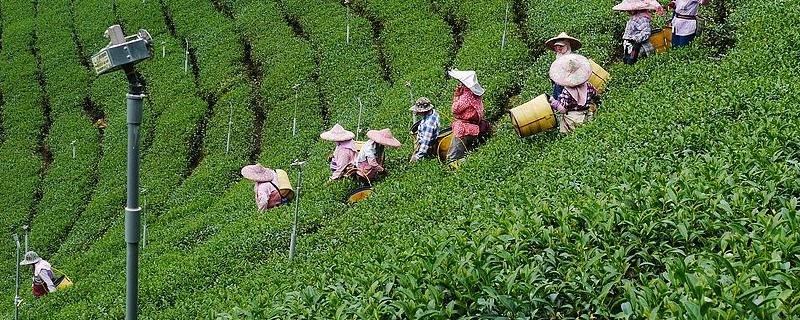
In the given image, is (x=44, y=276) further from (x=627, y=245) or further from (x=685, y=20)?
(x=627, y=245)

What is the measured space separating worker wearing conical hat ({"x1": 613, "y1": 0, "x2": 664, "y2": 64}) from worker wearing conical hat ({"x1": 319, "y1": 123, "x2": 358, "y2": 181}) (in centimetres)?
598

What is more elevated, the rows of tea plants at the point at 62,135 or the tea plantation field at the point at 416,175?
the tea plantation field at the point at 416,175

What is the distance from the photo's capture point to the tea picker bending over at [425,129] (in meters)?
14.3

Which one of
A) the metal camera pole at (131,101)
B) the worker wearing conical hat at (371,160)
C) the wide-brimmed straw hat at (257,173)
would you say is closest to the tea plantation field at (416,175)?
the worker wearing conical hat at (371,160)

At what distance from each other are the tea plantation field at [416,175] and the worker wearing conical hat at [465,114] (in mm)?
568

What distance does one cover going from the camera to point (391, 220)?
1180cm

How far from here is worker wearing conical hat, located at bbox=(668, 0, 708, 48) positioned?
1543 cm

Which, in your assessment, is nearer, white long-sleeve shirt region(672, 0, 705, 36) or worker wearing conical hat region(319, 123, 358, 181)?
white long-sleeve shirt region(672, 0, 705, 36)

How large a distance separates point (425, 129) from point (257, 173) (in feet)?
12.0

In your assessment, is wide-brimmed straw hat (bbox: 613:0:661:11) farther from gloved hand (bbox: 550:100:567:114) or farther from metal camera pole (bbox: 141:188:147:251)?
metal camera pole (bbox: 141:188:147:251)

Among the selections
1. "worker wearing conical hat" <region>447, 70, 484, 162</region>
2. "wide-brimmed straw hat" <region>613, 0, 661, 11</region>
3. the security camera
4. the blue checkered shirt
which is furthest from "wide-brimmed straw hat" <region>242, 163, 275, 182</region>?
the security camera

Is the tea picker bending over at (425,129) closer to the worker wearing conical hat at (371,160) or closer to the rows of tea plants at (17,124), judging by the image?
the worker wearing conical hat at (371,160)

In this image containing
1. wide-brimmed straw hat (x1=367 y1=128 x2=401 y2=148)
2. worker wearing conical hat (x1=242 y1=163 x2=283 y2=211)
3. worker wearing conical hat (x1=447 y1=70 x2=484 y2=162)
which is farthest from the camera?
worker wearing conical hat (x1=242 y1=163 x2=283 y2=211)

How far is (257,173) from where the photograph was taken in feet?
51.9
